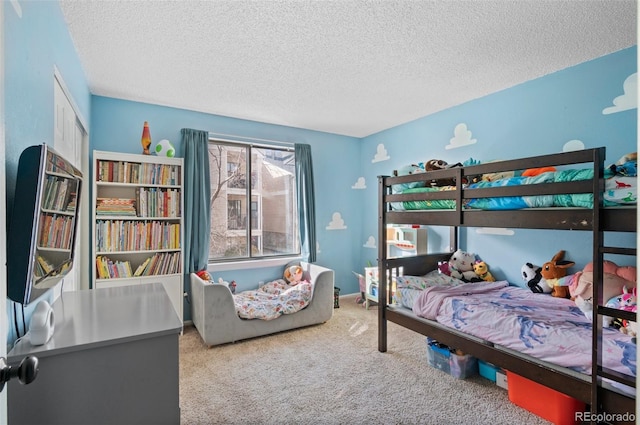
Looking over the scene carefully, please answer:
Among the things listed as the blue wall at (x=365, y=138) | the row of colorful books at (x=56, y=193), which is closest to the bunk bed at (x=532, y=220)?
the blue wall at (x=365, y=138)

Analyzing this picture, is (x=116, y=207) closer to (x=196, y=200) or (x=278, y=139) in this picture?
(x=196, y=200)

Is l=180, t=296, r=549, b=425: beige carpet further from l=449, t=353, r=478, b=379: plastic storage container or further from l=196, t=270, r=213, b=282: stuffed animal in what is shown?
l=196, t=270, r=213, b=282: stuffed animal

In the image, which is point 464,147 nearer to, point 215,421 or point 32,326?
point 215,421

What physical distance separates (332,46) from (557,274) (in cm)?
245

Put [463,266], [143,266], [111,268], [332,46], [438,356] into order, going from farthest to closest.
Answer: [463,266], [143,266], [111,268], [438,356], [332,46]

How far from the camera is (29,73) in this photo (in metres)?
1.26

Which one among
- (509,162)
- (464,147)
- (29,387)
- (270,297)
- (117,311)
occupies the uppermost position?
(464,147)

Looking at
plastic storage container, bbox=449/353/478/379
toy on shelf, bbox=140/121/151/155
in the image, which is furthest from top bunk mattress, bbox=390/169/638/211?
toy on shelf, bbox=140/121/151/155

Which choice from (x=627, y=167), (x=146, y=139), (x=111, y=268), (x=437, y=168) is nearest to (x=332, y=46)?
(x=437, y=168)

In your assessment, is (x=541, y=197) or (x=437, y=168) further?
(x=437, y=168)

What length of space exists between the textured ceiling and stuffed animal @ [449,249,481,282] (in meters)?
1.59

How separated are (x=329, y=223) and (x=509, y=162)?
2870 mm

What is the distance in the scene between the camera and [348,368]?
2555mm

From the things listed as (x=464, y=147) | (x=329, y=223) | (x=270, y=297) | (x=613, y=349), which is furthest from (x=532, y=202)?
(x=329, y=223)
